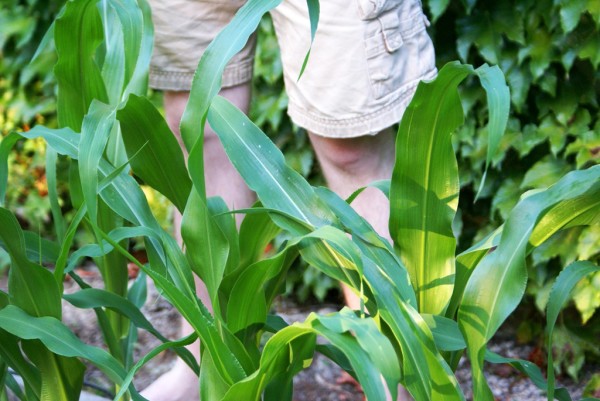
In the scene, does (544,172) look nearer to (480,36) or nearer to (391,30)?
(480,36)

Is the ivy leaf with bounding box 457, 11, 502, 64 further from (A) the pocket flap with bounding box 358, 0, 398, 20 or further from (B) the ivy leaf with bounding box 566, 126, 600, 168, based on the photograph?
(A) the pocket flap with bounding box 358, 0, 398, 20

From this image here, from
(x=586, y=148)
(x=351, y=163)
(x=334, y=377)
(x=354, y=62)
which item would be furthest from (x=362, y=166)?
(x=334, y=377)

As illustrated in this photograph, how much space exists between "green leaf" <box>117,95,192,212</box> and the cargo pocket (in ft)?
1.45

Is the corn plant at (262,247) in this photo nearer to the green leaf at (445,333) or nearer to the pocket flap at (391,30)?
the green leaf at (445,333)

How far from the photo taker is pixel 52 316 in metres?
1.20

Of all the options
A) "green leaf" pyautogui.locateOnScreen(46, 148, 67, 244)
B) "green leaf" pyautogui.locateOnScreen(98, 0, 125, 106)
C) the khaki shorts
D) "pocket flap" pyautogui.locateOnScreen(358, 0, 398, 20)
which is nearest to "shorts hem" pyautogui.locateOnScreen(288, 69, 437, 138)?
the khaki shorts

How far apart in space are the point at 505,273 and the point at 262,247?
350mm

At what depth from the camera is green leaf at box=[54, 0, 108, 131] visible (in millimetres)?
1278

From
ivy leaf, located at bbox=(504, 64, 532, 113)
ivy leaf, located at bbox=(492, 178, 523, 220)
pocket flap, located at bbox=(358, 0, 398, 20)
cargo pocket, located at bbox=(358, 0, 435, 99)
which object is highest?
pocket flap, located at bbox=(358, 0, 398, 20)

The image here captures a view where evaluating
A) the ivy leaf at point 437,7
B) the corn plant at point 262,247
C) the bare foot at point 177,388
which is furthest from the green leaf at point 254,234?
the ivy leaf at point 437,7

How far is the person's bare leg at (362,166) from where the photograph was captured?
1.57 meters

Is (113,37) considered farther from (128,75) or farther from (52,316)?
(52,316)

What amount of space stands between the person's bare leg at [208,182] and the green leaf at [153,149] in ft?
1.79

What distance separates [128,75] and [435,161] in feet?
1.47
